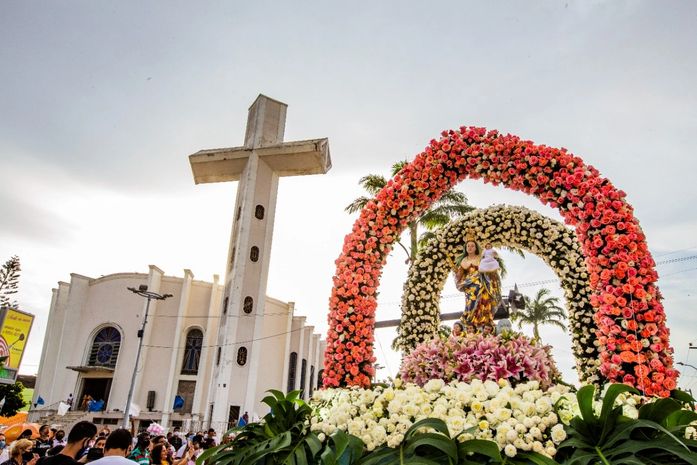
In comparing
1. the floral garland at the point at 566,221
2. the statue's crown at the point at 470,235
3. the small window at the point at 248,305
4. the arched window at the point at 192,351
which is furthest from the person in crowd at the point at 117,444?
the arched window at the point at 192,351

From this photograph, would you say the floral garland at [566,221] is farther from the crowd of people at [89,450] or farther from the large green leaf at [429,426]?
the large green leaf at [429,426]

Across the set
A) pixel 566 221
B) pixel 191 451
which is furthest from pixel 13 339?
pixel 566 221

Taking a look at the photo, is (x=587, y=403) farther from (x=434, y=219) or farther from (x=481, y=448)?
(x=434, y=219)

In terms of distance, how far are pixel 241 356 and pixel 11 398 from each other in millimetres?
14674

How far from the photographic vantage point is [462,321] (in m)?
6.96

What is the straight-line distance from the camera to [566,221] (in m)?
5.91

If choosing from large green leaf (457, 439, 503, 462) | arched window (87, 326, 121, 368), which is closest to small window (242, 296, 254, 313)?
arched window (87, 326, 121, 368)

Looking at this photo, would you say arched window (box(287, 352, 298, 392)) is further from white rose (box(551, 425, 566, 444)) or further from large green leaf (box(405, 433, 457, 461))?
white rose (box(551, 425, 566, 444))

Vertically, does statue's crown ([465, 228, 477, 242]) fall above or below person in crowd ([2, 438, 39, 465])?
above

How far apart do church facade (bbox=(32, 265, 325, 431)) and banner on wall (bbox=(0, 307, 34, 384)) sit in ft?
31.8

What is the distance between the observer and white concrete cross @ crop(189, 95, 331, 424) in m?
22.5

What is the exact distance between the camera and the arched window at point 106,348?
28.0m

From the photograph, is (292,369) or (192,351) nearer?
(192,351)

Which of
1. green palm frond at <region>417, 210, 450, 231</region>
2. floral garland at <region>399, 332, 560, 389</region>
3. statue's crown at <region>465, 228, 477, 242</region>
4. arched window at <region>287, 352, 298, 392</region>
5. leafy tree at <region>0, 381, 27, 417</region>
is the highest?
green palm frond at <region>417, 210, 450, 231</region>
